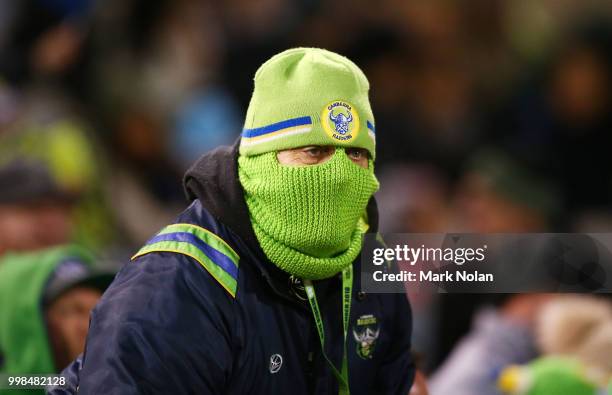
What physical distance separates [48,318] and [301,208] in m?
1.00

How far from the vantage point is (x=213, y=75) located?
5195 mm

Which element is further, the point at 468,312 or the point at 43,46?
the point at 43,46

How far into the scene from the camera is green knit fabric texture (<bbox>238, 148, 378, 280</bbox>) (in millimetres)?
1985

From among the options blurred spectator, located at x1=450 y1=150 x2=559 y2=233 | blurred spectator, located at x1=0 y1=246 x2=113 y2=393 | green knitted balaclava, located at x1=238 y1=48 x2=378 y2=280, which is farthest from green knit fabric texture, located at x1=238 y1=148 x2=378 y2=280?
blurred spectator, located at x1=450 y1=150 x2=559 y2=233

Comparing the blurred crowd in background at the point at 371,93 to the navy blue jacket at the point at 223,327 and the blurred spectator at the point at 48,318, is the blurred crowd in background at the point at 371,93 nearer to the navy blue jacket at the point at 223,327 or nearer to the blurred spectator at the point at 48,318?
the blurred spectator at the point at 48,318

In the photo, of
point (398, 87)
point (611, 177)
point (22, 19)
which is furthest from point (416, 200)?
point (22, 19)

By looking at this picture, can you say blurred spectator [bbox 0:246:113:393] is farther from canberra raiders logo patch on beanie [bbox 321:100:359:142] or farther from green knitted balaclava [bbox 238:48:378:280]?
canberra raiders logo patch on beanie [bbox 321:100:359:142]

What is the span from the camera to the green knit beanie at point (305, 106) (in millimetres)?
1991

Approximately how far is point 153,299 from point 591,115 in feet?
11.8

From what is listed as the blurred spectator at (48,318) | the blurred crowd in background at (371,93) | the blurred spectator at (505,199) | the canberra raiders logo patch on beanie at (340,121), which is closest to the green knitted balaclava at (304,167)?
the canberra raiders logo patch on beanie at (340,121)

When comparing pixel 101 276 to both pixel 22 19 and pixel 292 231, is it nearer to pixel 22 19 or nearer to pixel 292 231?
pixel 292 231

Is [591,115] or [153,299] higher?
[591,115]

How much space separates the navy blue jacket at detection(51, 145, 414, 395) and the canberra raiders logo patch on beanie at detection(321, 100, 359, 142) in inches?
8.9

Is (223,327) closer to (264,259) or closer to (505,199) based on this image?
(264,259)
